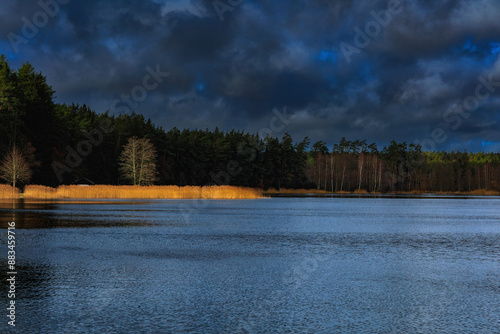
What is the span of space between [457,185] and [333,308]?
636ft


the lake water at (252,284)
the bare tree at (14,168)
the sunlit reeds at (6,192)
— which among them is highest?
the bare tree at (14,168)

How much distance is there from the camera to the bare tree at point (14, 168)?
75500 millimetres

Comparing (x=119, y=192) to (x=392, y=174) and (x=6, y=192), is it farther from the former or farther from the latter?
(x=392, y=174)

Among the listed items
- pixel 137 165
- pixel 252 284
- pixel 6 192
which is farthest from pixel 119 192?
pixel 252 284

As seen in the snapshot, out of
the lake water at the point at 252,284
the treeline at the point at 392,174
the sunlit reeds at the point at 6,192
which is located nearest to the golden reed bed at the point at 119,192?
the sunlit reeds at the point at 6,192

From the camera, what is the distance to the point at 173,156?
460 ft

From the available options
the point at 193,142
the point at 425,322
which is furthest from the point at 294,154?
the point at 425,322

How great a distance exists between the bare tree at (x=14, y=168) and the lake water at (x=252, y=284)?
57376 millimetres

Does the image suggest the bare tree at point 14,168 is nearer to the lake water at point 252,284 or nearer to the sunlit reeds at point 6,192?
the sunlit reeds at point 6,192

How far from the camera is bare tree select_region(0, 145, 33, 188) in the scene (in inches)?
2972

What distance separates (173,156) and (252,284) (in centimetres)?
12960

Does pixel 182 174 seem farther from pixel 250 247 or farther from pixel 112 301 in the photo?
pixel 112 301

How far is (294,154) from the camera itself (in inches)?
6496

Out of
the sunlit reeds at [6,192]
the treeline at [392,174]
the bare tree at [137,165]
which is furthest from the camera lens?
the treeline at [392,174]
